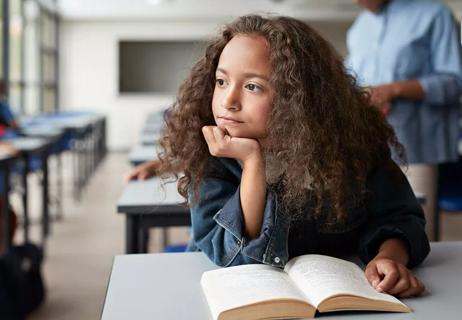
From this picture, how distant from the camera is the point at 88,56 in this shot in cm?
1143

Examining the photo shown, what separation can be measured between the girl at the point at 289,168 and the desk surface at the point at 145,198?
0.55 metres

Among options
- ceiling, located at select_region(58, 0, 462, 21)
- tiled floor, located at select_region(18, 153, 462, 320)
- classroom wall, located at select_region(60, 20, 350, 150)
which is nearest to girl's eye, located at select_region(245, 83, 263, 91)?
tiled floor, located at select_region(18, 153, 462, 320)

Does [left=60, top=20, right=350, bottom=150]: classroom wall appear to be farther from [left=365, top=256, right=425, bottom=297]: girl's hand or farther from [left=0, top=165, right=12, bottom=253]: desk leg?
[left=365, top=256, right=425, bottom=297]: girl's hand

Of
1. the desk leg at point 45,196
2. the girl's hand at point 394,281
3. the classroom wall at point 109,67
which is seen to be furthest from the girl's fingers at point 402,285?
the classroom wall at point 109,67

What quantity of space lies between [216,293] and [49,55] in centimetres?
1065

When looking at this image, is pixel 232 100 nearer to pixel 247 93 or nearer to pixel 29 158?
pixel 247 93

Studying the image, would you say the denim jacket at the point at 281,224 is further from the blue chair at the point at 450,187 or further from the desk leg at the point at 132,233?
the blue chair at the point at 450,187

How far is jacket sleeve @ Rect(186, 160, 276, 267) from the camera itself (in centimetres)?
96

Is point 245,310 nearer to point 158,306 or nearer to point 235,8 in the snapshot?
point 158,306

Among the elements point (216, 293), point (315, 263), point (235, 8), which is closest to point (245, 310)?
point (216, 293)

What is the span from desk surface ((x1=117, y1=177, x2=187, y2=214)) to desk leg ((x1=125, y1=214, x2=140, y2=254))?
5 centimetres

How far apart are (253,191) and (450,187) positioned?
6.84ft

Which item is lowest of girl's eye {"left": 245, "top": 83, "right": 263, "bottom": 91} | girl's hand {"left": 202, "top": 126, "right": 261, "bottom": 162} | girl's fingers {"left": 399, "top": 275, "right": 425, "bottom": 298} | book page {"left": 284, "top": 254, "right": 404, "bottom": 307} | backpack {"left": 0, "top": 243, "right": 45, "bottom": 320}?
backpack {"left": 0, "top": 243, "right": 45, "bottom": 320}

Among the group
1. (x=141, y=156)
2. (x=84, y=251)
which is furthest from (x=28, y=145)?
(x=141, y=156)
